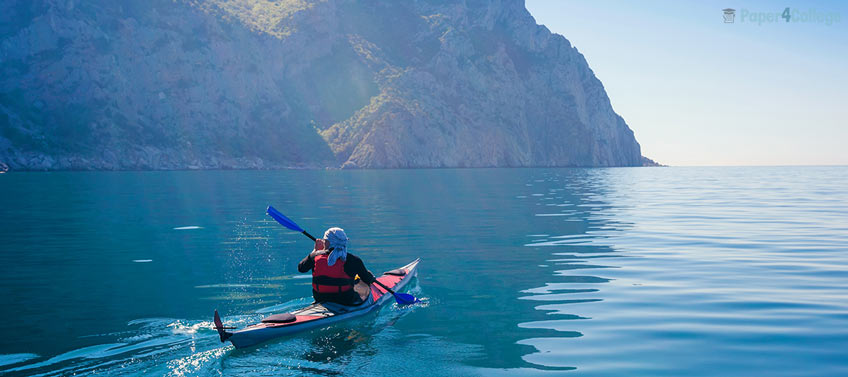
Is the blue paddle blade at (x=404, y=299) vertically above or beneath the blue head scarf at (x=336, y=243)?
beneath

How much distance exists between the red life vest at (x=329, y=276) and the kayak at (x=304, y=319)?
322 millimetres

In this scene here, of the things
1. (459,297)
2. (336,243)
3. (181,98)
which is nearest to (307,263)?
(336,243)

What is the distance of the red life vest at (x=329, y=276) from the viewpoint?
11898mm

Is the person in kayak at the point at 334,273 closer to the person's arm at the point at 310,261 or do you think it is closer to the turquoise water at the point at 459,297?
the person's arm at the point at 310,261

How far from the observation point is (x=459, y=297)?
14.3 m

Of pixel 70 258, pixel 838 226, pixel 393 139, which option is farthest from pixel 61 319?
pixel 393 139

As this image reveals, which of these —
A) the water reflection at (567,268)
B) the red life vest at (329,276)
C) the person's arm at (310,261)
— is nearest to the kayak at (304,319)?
the red life vest at (329,276)

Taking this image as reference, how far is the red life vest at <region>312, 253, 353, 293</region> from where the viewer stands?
1190cm

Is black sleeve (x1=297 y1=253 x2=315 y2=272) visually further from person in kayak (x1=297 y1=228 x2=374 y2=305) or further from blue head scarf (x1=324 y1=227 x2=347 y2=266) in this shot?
blue head scarf (x1=324 y1=227 x2=347 y2=266)

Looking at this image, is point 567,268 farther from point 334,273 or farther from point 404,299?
point 334,273

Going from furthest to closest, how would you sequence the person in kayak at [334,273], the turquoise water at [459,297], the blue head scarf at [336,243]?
the person in kayak at [334,273]
the blue head scarf at [336,243]
the turquoise water at [459,297]

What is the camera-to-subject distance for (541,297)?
1421 centimetres

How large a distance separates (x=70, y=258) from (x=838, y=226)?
3237 centimetres

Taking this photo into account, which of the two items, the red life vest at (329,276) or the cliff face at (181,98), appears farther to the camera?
the cliff face at (181,98)
